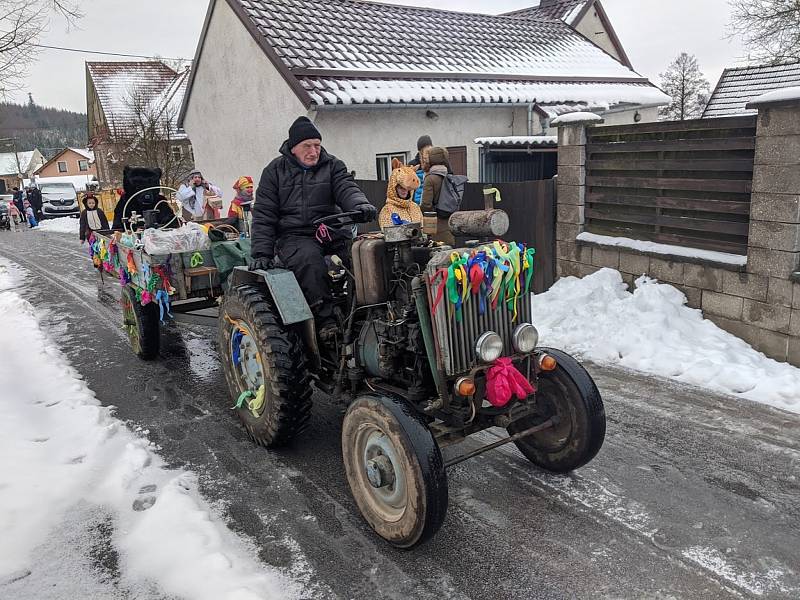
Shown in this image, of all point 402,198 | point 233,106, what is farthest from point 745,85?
point 402,198

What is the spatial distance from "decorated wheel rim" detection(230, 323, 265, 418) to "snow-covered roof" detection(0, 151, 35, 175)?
268ft

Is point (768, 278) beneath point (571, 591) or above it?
above

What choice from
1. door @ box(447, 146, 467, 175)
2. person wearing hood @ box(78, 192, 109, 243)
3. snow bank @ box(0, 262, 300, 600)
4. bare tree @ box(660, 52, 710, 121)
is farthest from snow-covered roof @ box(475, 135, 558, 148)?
bare tree @ box(660, 52, 710, 121)

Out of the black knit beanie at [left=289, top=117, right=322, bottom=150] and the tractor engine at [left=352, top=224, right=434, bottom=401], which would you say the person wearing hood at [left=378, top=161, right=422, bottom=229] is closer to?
the black knit beanie at [left=289, top=117, right=322, bottom=150]

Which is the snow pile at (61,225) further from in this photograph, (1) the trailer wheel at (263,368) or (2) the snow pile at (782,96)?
(2) the snow pile at (782,96)

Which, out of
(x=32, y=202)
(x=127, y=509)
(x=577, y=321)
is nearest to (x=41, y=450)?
(x=127, y=509)

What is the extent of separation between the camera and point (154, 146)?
18.7 m

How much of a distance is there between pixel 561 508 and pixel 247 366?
2.24 meters

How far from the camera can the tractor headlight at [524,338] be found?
3.25 m

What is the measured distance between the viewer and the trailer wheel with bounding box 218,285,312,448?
12.6ft

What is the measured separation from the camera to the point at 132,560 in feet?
9.98

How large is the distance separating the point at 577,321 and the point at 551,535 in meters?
3.54

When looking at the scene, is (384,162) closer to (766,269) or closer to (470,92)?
(470,92)

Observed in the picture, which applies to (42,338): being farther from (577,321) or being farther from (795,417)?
(795,417)
